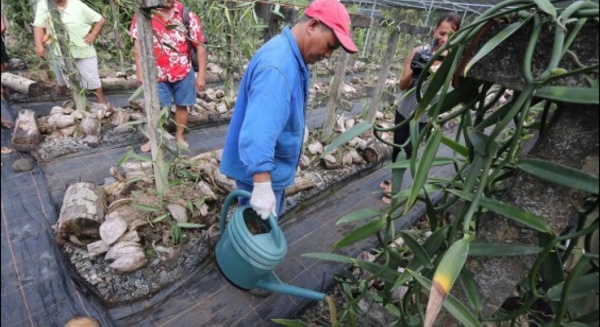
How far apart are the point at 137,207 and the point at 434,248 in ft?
4.44

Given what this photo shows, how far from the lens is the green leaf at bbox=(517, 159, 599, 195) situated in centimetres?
42

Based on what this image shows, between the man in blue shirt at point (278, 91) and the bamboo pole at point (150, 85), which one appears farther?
the bamboo pole at point (150, 85)

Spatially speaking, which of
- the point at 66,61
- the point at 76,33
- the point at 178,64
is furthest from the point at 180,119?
the point at 76,33

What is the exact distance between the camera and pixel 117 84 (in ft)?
11.0

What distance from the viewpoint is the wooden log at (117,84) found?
3289mm

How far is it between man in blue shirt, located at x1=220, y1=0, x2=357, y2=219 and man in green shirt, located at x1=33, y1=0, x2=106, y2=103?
1.80m

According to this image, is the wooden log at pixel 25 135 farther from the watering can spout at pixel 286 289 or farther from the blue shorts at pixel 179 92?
the watering can spout at pixel 286 289

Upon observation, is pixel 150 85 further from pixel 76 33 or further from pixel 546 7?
pixel 76 33

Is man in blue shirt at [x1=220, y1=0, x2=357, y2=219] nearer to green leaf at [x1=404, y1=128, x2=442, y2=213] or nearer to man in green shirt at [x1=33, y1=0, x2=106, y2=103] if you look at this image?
green leaf at [x1=404, y1=128, x2=442, y2=213]

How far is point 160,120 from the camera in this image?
5.01 feet

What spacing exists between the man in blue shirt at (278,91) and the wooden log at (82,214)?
0.77 m

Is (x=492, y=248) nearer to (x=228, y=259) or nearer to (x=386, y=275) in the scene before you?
(x=386, y=275)

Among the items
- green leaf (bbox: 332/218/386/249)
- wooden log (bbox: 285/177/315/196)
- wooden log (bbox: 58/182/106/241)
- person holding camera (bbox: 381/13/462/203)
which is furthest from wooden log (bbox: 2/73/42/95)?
green leaf (bbox: 332/218/386/249)

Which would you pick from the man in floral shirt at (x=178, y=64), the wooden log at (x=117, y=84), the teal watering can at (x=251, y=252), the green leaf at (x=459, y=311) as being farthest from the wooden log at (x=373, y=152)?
the wooden log at (x=117, y=84)
